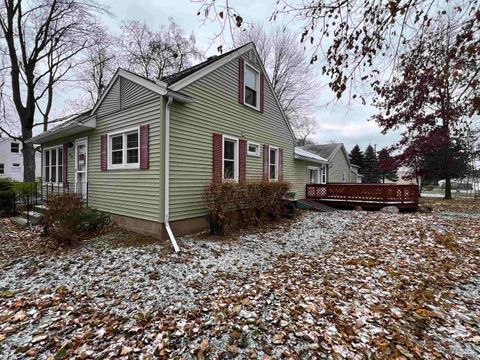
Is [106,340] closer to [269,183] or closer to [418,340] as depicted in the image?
[418,340]

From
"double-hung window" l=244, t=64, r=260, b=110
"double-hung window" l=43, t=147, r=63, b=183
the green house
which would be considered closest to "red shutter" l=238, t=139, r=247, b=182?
the green house

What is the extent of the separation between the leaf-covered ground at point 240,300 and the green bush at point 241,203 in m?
0.83

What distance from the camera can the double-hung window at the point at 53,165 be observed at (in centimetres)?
1042

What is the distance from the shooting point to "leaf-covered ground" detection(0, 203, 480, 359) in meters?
2.62

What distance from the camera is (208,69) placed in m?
7.50

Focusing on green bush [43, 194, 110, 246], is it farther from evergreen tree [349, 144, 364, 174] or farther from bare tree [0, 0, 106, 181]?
evergreen tree [349, 144, 364, 174]

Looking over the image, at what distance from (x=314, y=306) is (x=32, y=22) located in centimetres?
2214

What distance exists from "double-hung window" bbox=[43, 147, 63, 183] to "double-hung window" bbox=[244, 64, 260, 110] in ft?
28.0

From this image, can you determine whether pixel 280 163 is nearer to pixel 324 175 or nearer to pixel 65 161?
pixel 65 161

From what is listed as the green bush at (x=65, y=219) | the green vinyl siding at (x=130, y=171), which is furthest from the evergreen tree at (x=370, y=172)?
the green bush at (x=65, y=219)

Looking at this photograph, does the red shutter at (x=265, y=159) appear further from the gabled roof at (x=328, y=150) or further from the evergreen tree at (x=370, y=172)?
the evergreen tree at (x=370, y=172)

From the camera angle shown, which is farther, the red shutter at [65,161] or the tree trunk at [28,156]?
the tree trunk at [28,156]

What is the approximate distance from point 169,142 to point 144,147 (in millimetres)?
881

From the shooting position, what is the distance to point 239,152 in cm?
874
